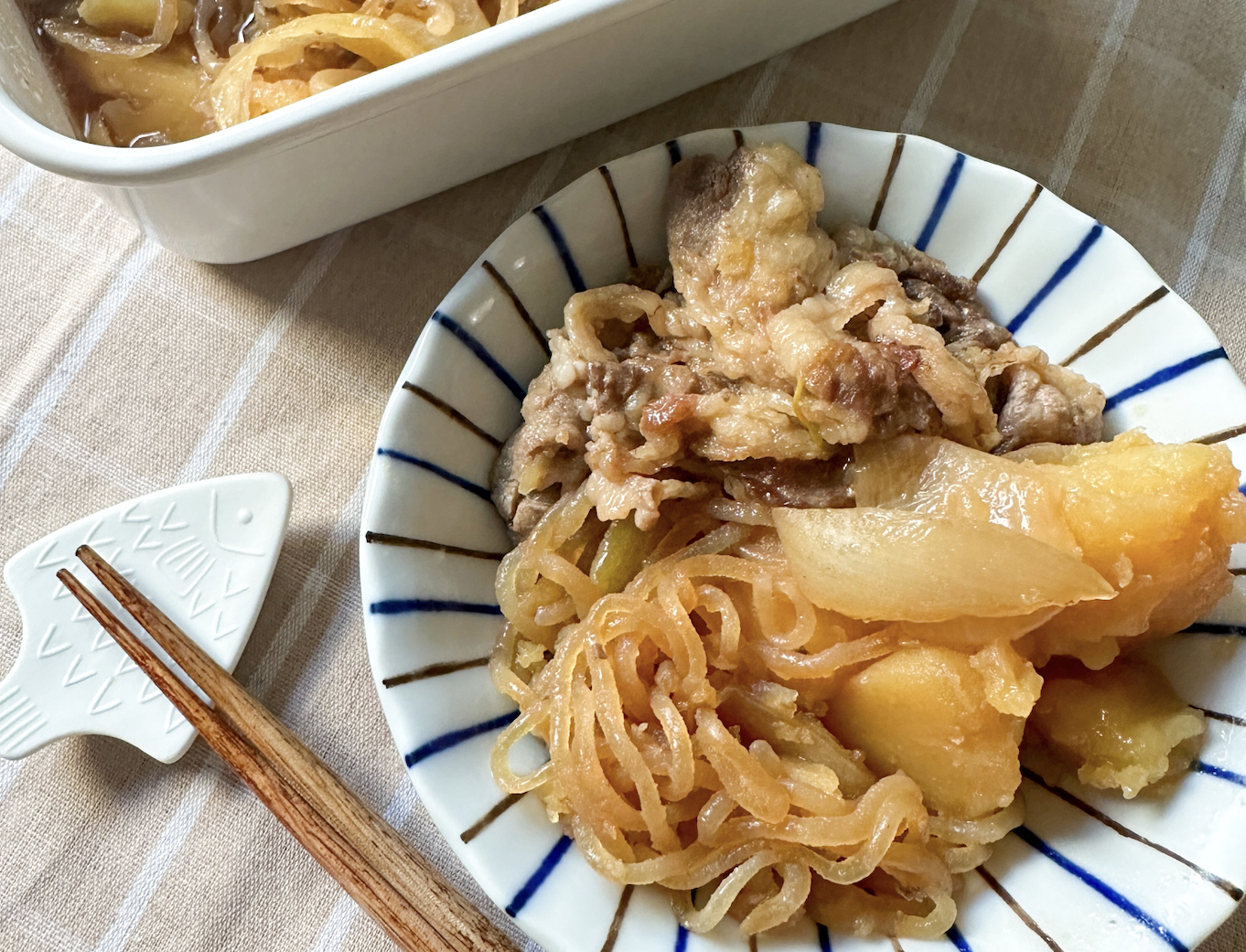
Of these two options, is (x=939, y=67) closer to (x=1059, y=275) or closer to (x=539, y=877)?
(x=1059, y=275)

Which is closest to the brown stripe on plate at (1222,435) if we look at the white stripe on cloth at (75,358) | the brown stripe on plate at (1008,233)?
the brown stripe on plate at (1008,233)

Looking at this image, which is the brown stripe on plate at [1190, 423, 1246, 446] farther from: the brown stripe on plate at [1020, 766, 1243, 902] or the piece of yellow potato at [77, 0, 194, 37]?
the piece of yellow potato at [77, 0, 194, 37]

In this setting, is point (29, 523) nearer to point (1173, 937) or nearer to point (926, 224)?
point (926, 224)

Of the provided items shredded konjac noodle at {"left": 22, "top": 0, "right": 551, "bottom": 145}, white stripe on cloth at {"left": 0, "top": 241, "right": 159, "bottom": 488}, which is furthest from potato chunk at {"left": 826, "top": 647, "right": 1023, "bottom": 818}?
white stripe on cloth at {"left": 0, "top": 241, "right": 159, "bottom": 488}

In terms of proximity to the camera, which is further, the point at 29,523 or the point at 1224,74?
the point at 1224,74

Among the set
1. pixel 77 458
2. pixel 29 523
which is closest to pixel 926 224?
pixel 77 458

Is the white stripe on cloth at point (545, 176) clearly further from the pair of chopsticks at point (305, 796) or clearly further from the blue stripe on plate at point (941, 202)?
the pair of chopsticks at point (305, 796)
